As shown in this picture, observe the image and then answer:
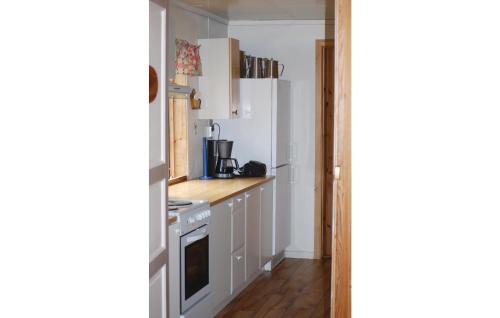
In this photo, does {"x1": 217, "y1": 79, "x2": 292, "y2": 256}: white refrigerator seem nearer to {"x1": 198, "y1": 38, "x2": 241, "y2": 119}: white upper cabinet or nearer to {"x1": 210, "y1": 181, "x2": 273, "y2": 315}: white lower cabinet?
{"x1": 210, "y1": 181, "x2": 273, "y2": 315}: white lower cabinet

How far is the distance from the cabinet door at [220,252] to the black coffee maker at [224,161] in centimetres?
108

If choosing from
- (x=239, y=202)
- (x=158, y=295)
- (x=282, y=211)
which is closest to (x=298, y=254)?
(x=282, y=211)

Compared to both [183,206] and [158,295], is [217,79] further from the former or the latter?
[158,295]

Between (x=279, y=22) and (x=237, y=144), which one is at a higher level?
(x=279, y=22)

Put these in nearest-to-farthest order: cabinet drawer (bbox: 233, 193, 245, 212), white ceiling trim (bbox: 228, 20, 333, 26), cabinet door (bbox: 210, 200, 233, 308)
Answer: cabinet door (bbox: 210, 200, 233, 308) < cabinet drawer (bbox: 233, 193, 245, 212) < white ceiling trim (bbox: 228, 20, 333, 26)

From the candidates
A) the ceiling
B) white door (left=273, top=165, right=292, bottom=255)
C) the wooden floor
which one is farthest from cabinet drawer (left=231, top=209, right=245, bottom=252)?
the ceiling

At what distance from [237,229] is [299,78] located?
218 cm

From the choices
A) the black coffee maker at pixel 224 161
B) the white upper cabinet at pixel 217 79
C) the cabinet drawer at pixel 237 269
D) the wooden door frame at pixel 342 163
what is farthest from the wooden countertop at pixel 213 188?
the wooden door frame at pixel 342 163

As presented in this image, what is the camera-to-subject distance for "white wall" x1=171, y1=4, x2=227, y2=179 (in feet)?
18.2

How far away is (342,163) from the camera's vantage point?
1873mm

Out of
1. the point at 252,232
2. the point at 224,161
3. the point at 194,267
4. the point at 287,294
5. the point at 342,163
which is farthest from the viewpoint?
the point at 224,161

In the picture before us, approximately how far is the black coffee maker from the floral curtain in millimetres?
993

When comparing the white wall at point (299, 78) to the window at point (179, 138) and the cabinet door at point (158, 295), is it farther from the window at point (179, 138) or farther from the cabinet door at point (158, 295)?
the cabinet door at point (158, 295)
